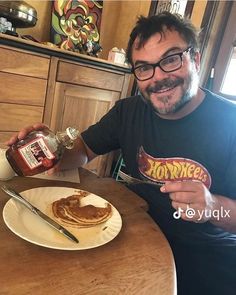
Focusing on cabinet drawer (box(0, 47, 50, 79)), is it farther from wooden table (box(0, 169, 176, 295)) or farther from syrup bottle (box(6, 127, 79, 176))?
wooden table (box(0, 169, 176, 295))

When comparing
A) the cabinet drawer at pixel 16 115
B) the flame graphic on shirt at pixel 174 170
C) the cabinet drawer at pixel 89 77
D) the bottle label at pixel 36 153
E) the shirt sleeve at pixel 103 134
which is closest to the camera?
the bottle label at pixel 36 153

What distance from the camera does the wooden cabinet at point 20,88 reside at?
1.59 metres

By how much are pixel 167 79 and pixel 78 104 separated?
112cm

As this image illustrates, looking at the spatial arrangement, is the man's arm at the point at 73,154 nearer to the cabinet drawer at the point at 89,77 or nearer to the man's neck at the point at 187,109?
the man's neck at the point at 187,109

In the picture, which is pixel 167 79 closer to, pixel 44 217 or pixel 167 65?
pixel 167 65

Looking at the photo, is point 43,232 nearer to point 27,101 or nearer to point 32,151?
point 32,151

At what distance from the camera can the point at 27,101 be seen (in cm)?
171

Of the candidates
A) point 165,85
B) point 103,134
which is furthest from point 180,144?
point 103,134

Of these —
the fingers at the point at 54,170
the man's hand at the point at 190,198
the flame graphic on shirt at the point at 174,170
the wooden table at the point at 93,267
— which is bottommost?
the fingers at the point at 54,170

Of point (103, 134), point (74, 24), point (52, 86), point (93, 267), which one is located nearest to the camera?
point (93, 267)

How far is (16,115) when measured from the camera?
1.71 meters

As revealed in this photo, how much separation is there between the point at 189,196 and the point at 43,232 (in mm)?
318

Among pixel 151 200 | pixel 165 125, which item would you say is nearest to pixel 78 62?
pixel 165 125

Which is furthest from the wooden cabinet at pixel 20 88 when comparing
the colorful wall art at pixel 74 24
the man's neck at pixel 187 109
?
the man's neck at pixel 187 109
